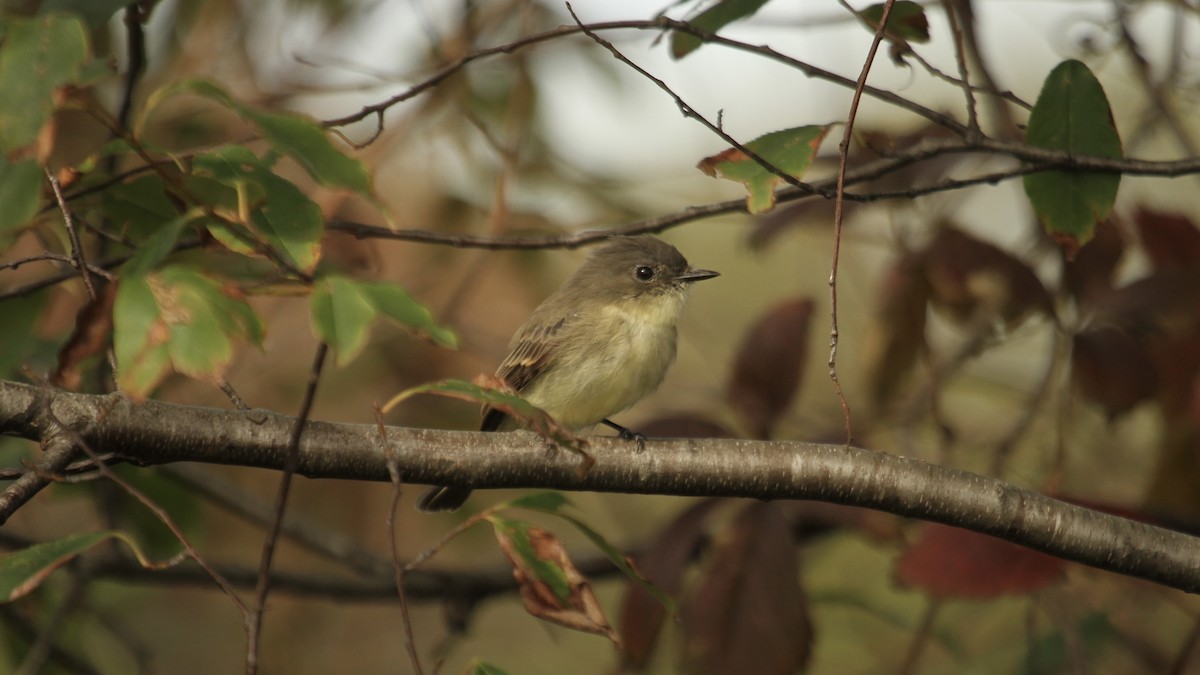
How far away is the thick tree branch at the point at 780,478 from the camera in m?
2.58

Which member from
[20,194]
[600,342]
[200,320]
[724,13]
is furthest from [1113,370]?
[20,194]

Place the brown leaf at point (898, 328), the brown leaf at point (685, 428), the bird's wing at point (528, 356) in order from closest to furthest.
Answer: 1. the brown leaf at point (685, 428)
2. the brown leaf at point (898, 328)
3. the bird's wing at point (528, 356)

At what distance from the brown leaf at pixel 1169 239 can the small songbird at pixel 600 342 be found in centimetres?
171

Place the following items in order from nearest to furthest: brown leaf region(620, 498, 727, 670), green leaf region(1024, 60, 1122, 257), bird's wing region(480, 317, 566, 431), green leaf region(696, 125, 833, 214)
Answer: green leaf region(696, 125, 833, 214) < green leaf region(1024, 60, 1122, 257) < brown leaf region(620, 498, 727, 670) < bird's wing region(480, 317, 566, 431)

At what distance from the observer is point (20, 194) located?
2.29m

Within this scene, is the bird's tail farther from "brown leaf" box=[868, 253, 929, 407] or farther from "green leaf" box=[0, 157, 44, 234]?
"green leaf" box=[0, 157, 44, 234]

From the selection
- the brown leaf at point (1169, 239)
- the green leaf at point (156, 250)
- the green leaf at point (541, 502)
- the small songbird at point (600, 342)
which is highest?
the brown leaf at point (1169, 239)

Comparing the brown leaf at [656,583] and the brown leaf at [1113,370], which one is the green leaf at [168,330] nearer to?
the brown leaf at [656,583]

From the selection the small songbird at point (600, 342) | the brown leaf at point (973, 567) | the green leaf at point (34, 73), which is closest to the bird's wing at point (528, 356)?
the small songbird at point (600, 342)

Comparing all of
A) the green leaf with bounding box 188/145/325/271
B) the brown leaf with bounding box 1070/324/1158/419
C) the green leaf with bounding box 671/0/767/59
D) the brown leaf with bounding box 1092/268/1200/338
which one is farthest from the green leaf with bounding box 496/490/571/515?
the brown leaf with bounding box 1092/268/1200/338

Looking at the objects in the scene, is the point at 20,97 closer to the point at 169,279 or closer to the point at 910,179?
the point at 169,279

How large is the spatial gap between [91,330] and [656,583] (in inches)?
77.6

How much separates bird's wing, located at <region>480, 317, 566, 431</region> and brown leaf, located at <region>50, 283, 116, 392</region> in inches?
94.7

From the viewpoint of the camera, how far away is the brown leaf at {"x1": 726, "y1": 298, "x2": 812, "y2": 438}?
393 cm
